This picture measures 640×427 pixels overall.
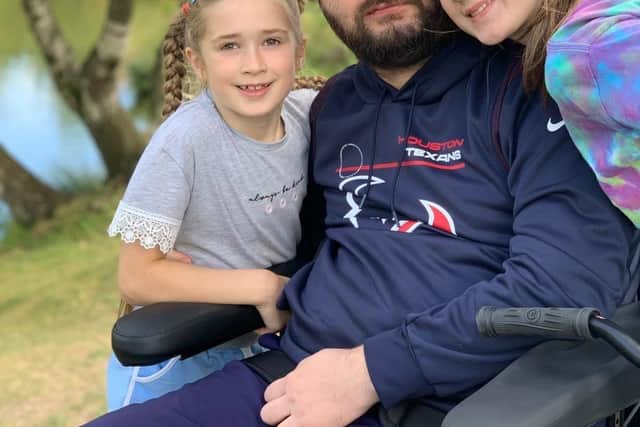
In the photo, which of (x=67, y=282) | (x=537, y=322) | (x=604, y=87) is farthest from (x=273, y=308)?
(x=67, y=282)

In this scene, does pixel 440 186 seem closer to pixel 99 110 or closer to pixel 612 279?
pixel 612 279

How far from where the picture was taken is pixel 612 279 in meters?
1.54

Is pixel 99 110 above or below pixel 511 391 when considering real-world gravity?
below

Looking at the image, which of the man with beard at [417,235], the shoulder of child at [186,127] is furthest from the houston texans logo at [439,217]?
the shoulder of child at [186,127]

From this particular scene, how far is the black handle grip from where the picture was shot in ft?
4.42

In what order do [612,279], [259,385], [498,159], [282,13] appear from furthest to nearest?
[282,13]
[259,385]
[498,159]
[612,279]

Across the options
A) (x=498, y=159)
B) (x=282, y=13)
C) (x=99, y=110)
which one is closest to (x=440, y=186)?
(x=498, y=159)

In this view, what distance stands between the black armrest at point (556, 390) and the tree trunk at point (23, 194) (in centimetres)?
516

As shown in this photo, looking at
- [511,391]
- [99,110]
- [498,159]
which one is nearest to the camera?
[511,391]

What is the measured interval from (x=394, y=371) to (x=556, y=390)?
13.3 inches

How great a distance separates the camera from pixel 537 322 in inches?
54.4

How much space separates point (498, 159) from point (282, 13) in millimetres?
600

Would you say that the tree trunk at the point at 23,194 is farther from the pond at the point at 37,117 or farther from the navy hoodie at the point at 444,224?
the navy hoodie at the point at 444,224

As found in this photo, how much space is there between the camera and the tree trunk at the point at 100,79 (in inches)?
227
